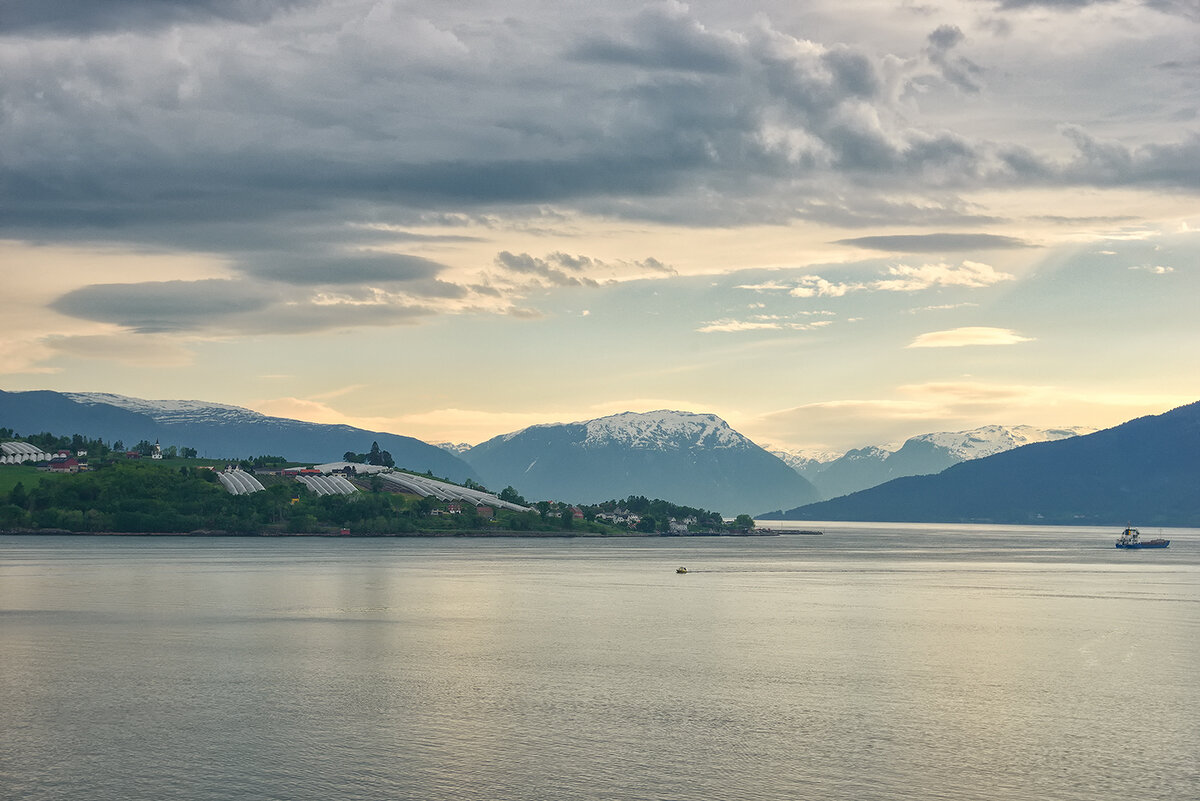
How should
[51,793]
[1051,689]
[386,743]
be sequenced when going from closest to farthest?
[51,793], [386,743], [1051,689]

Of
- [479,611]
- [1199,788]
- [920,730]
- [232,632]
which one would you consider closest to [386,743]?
[920,730]

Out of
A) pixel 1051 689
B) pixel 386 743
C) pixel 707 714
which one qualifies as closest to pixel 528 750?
pixel 386 743

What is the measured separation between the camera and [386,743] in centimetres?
6500

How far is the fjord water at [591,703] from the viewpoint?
5766 centimetres

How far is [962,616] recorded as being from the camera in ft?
453

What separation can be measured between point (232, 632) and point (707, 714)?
60.0m

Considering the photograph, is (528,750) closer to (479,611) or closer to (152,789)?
(152,789)

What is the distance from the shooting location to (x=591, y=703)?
251 feet

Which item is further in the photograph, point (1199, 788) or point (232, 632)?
point (232, 632)

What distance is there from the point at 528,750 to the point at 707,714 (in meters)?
→ 14.8

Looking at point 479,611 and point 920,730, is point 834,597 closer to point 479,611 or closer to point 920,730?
point 479,611

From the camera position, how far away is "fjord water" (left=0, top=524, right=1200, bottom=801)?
5766 centimetres

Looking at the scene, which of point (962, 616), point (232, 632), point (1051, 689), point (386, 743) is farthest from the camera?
point (962, 616)

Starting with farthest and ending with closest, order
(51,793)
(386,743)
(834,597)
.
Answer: (834,597), (386,743), (51,793)
